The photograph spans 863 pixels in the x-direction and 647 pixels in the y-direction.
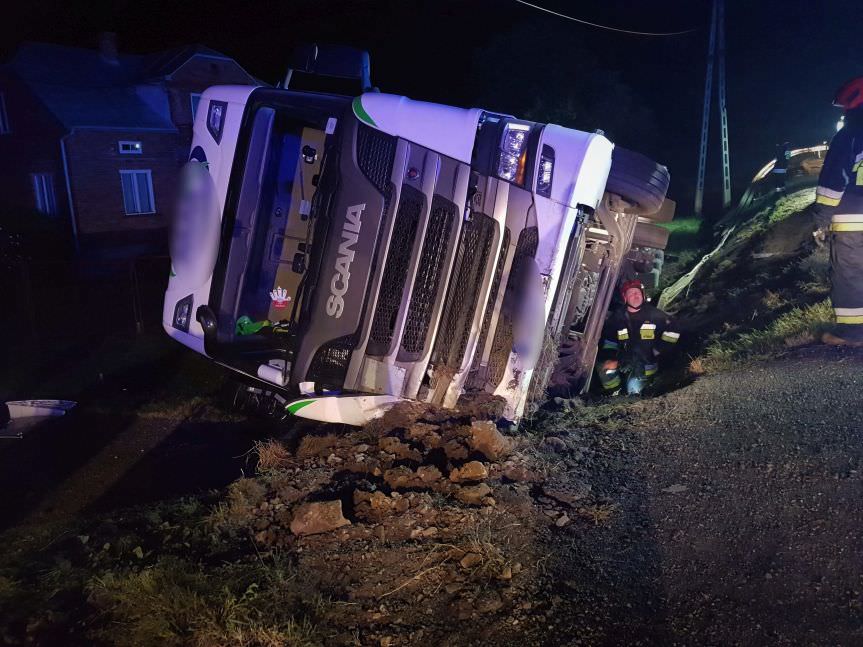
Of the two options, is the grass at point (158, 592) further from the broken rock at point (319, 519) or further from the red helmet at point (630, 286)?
the red helmet at point (630, 286)

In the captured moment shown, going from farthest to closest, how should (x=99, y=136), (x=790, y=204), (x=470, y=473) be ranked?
(x=99, y=136)
(x=790, y=204)
(x=470, y=473)

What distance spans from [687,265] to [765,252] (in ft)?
8.10

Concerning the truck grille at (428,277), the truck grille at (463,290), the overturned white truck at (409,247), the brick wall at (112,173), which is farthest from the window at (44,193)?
the truck grille at (463,290)

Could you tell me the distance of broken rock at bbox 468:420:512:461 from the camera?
3930 mm

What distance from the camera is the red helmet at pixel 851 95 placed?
4.84 meters

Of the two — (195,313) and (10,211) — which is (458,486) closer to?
(195,313)

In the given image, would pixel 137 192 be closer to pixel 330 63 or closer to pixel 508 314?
pixel 330 63

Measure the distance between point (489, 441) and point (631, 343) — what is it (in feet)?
10.3

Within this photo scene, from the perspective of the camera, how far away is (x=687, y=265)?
418 inches

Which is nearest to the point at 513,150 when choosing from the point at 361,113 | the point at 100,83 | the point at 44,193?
the point at 361,113

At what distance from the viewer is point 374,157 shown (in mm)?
4262

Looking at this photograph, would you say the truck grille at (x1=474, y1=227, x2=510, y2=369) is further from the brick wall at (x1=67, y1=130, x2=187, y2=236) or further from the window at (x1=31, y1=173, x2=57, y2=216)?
the window at (x1=31, y1=173, x2=57, y2=216)

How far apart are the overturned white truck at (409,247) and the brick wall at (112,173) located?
15331 mm

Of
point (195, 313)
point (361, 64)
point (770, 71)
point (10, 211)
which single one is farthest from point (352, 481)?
point (770, 71)
